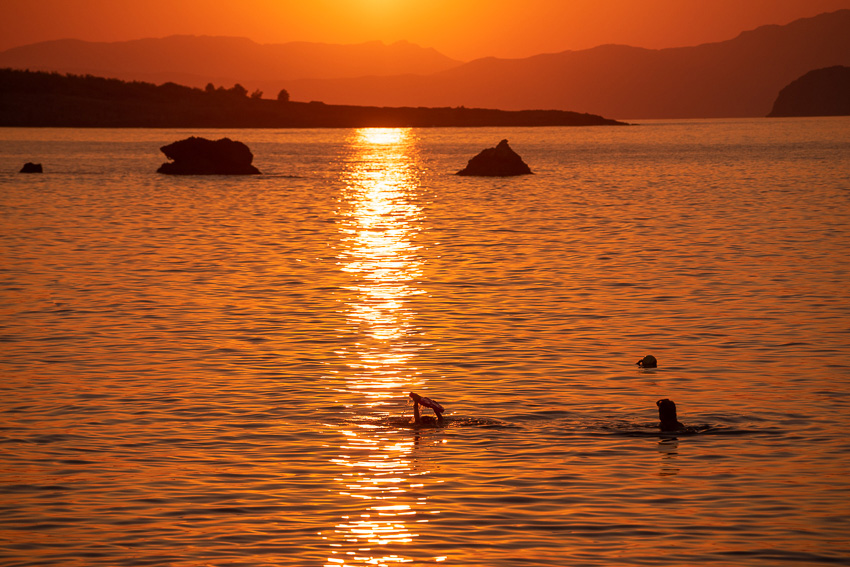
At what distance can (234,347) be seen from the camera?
78.6 feet

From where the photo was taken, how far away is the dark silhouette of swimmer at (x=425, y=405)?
54.5ft

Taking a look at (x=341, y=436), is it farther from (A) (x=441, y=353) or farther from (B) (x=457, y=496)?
(A) (x=441, y=353)

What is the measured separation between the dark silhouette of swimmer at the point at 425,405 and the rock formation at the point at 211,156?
78.5 m

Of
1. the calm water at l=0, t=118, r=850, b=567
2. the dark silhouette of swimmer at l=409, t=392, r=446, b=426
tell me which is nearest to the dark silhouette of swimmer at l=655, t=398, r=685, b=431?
the calm water at l=0, t=118, r=850, b=567

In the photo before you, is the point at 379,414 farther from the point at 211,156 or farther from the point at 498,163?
the point at 211,156

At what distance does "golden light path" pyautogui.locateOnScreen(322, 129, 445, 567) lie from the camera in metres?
12.7

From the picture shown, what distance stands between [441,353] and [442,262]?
51.9ft

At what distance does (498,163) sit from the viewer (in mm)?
91812

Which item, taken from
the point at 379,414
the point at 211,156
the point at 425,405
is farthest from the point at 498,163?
the point at 425,405

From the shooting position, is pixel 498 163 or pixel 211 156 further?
pixel 211 156

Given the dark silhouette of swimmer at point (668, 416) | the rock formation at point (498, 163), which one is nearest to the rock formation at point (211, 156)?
the rock formation at point (498, 163)

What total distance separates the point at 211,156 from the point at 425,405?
8042cm

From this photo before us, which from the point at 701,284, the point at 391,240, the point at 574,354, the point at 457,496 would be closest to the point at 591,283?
the point at 701,284

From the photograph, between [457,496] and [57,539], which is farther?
[457,496]
